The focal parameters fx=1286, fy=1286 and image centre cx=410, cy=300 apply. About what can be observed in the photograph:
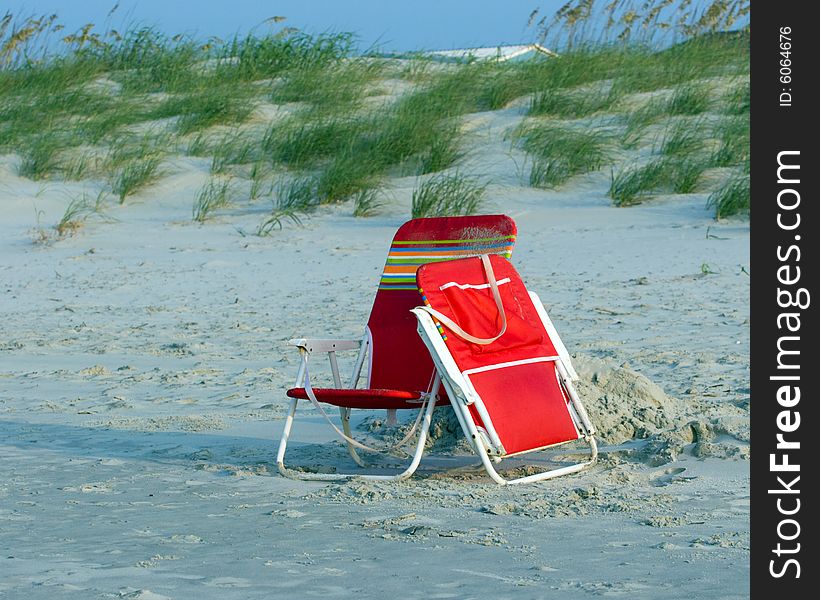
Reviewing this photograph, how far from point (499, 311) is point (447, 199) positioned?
599 centimetres

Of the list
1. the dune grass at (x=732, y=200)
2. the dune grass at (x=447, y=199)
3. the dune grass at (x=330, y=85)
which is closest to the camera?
the dune grass at (x=732, y=200)

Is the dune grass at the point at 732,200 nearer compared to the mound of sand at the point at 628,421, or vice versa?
the mound of sand at the point at 628,421

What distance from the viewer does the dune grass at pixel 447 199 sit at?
1048 cm

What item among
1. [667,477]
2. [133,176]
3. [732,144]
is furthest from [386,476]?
[133,176]

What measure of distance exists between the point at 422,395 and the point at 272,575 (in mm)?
1253

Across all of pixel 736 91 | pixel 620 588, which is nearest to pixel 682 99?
pixel 736 91

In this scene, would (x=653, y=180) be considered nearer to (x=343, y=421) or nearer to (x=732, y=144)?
(x=732, y=144)

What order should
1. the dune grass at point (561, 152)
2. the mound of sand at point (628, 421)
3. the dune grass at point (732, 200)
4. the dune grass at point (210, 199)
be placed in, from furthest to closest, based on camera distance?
the dune grass at point (561, 152), the dune grass at point (210, 199), the dune grass at point (732, 200), the mound of sand at point (628, 421)

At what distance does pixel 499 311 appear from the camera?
4.64m

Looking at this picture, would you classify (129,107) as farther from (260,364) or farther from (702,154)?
(260,364)

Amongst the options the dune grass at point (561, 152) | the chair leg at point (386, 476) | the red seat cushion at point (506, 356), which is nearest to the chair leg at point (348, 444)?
the chair leg at point (386, 476)

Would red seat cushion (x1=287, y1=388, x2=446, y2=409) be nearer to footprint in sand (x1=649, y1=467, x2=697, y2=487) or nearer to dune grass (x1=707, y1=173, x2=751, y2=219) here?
footprint in sand (x1=649, y1=467, x2=697, y2=487)

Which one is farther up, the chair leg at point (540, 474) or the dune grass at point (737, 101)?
the dune grass at point (737, 101)

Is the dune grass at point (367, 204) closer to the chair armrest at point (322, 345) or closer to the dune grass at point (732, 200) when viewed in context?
the dune grass at point (732, 200)
